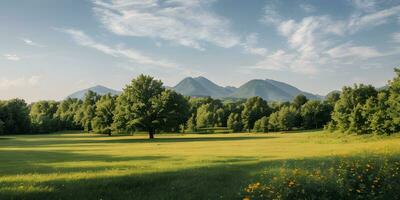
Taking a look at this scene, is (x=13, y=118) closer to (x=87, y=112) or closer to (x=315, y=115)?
(x=87, y=112)

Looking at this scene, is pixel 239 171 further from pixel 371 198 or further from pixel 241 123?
pixel 241 123

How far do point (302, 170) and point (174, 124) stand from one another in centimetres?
6571

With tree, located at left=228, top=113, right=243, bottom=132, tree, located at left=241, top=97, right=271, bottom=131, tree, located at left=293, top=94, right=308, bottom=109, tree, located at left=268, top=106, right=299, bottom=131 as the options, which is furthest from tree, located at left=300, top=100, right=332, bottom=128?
tree, located at left=228, top=113, right=243, bottom=132

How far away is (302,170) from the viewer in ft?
57.2

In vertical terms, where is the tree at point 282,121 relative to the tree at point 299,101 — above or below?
below

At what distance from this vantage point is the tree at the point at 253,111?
146 m

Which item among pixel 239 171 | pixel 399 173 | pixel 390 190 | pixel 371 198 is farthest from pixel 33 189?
pixel 399 173

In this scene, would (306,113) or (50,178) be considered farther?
(306,113)

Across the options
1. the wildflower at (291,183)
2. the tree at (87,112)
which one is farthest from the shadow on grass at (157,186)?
the tree at (87,112)

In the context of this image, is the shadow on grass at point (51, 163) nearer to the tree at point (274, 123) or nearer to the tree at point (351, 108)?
the tree at point (351, 108)

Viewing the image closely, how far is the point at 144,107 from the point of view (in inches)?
3174

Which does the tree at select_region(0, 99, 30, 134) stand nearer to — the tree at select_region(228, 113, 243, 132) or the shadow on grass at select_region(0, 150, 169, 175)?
the tree at select_region(228, 113, 243, 132)

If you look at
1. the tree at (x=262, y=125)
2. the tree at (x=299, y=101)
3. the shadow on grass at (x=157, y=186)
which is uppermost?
the tree at (x=299, y=101)

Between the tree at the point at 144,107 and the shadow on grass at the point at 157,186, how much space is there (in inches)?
2414
